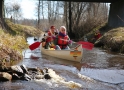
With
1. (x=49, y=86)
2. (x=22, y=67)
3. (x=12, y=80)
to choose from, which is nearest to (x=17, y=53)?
(x=22, y=67)

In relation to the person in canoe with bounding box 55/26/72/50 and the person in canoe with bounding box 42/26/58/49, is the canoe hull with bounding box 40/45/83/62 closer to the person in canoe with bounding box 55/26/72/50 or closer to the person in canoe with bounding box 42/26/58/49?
the person in canoe with bounding box 55/26/72/50

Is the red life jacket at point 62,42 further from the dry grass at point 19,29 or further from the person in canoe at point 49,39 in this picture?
the dry grass at point 19,29

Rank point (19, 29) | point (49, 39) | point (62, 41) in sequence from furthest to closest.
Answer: point (19, 29), point (49, 39), point (62, 41)

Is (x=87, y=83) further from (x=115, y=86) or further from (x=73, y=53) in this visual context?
(x=73, y=53)

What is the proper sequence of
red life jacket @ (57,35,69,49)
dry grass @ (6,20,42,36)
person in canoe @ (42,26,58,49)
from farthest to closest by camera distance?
dry grass @ (6,20,42,36)
person in canoe @ (42,26,58,49)
red life jacket @ (57,35,69,49)

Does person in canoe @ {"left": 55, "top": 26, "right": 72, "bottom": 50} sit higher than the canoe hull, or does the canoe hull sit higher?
person in canoe @ {"left": 55, "top": 26, "right": 72, "bottom": 50}

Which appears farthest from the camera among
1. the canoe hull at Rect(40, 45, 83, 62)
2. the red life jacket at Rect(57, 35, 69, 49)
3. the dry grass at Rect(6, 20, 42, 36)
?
the dry grass at Rect(6, 20, 42, 36)

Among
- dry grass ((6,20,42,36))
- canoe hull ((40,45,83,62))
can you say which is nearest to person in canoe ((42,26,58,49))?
canoe hull ((40,45,83,62))

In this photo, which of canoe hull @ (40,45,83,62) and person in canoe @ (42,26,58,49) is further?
person in canoe @ (42,26,58,49)

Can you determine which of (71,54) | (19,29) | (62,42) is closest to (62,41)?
(62,42)

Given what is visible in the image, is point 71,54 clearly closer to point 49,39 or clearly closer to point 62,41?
point 62,41

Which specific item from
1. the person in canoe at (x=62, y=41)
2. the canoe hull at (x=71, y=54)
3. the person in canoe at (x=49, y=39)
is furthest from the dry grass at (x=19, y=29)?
the canoe hull at (x=71, y=54)

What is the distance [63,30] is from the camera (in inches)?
414

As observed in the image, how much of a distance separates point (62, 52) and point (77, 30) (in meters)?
15.9
